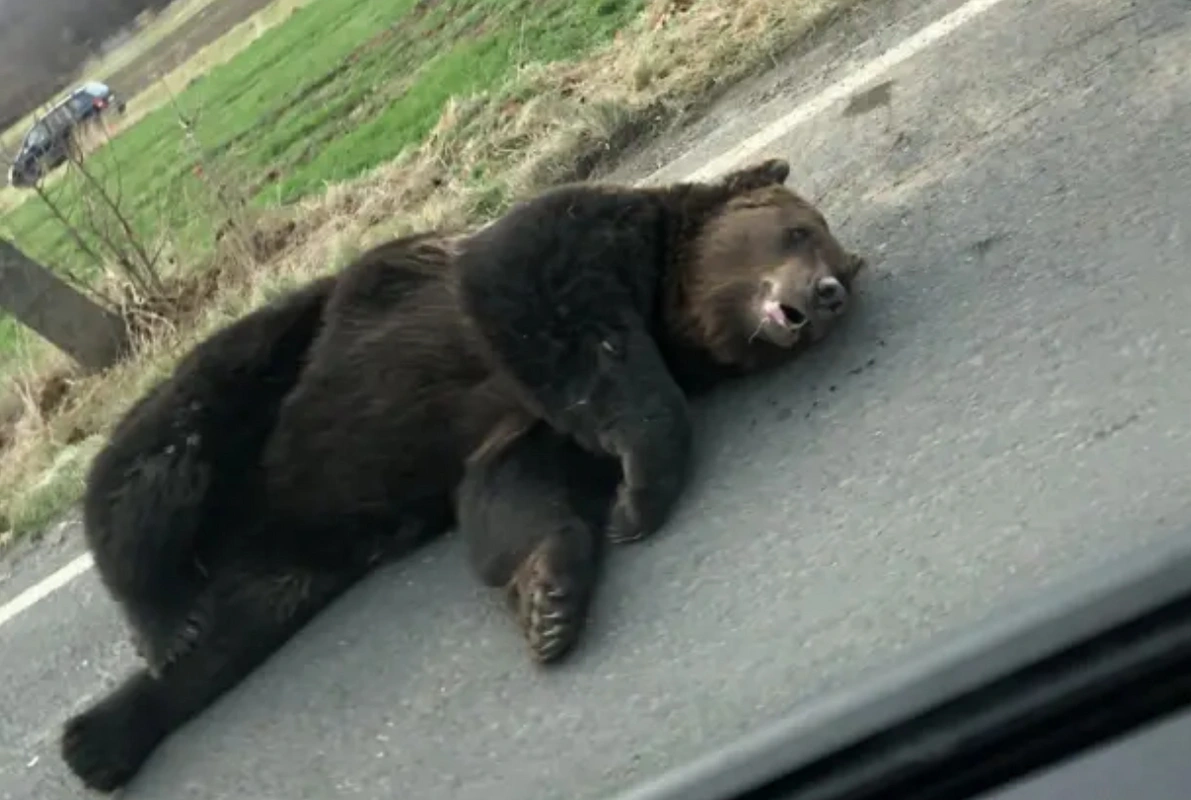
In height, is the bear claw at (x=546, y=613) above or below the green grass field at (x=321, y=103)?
above

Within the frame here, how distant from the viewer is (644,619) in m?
4.00

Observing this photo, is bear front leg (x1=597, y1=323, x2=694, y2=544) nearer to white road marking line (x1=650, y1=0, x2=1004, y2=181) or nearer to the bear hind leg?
the bear hind leg

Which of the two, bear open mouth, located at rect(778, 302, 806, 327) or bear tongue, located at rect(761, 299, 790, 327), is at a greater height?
bear tongue, located at rect(761, 299, 790, 327)

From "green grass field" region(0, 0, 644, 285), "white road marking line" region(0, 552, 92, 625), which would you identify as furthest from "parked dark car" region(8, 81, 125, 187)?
"white road marking line" region(0, 552, 92, 625)

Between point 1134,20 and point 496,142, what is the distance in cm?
424

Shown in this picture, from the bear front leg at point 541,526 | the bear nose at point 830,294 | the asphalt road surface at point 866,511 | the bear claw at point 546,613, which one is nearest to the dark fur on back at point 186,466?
the asphalt road surface at point 866,511

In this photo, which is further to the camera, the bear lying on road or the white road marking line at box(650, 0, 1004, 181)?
the white road marking line at box(650, 0, 1004, 181)

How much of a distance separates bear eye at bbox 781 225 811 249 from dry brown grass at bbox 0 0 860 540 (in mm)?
3146

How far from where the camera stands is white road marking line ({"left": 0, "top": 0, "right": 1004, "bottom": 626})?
6508 mm

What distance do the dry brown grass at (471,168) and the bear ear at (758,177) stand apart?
9.02 ft

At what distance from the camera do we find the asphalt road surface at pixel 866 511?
3.59 metres

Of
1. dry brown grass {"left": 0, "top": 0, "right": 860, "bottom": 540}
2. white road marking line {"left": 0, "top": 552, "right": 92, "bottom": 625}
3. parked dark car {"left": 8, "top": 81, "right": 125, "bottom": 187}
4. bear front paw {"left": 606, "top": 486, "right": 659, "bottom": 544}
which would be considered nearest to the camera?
bear front paw {"left": 606, "top": 486, "right": 659, "bottom": 544}

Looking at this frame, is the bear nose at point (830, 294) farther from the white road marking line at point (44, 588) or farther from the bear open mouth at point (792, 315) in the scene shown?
the white road marking line at point (44, 588)

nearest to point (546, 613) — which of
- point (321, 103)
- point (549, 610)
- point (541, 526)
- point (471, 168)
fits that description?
point (549, 610)
